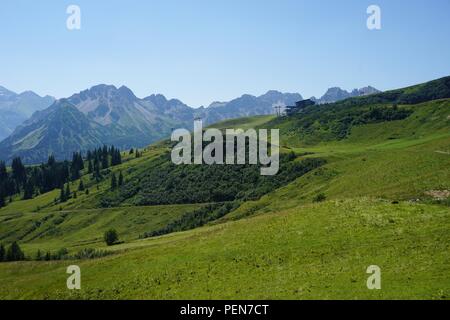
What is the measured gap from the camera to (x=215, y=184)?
168625 mm

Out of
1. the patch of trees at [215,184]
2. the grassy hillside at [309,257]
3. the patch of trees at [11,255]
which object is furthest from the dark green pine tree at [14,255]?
the patch of trees at [215,184]

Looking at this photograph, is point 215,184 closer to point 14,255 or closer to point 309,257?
point 14,255

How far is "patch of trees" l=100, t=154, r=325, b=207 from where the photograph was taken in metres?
152

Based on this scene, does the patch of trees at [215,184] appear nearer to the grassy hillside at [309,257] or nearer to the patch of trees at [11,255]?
the grassy hillside at [309,257]

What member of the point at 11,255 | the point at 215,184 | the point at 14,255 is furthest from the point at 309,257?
the point at 215,184

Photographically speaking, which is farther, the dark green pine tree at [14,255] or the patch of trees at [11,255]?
the dark green pine tree at [14,255]

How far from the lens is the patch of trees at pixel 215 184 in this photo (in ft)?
498

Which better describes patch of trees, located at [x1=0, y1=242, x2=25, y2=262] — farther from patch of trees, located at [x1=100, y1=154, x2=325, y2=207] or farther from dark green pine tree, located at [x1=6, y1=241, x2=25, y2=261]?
patch of trees, located at [x1=100, y1=154, x2=325, y2=207]

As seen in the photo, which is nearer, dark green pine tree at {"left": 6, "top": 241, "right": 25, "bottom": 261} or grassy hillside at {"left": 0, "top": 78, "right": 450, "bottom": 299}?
grassy hillside at {"left": 0, "top": 78, "right": 450, "bottom": 299}

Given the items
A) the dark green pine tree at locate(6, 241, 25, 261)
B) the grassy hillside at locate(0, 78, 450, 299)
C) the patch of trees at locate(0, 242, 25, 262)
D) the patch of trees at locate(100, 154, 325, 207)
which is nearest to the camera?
the grassy hillside at locate(0, 78, 450, 299)

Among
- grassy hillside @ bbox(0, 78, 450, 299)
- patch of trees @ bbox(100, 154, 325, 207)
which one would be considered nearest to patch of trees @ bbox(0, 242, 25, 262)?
grassy hillside @ bbox(0, 78, 450, 299)
